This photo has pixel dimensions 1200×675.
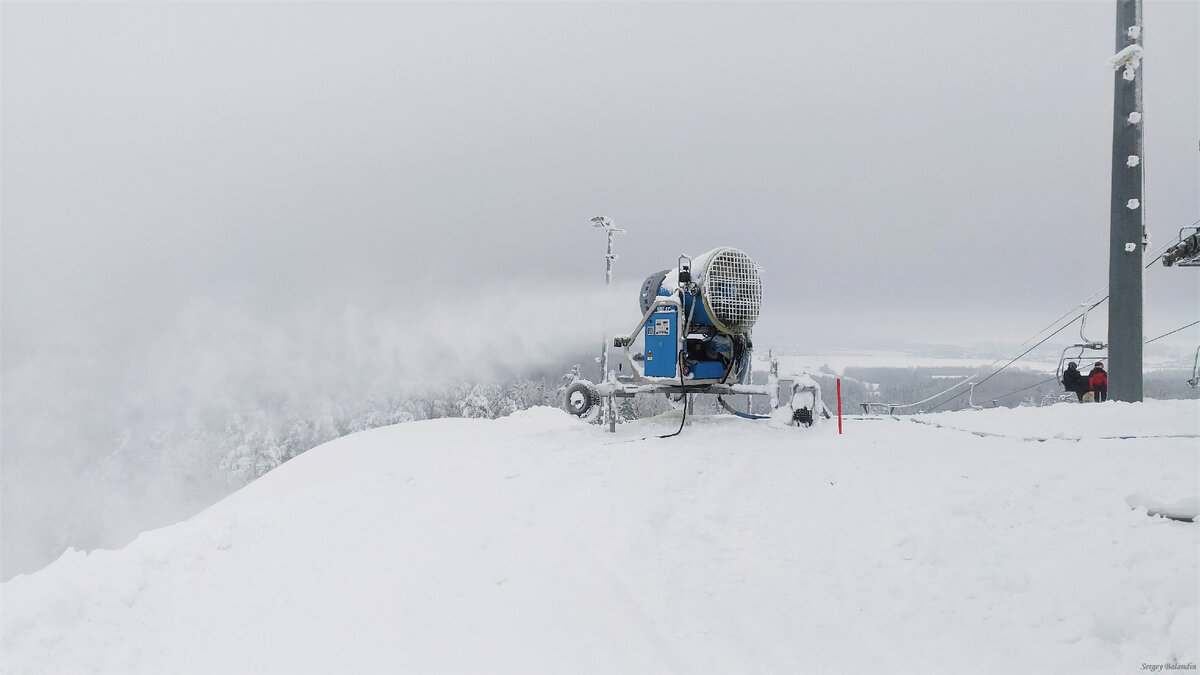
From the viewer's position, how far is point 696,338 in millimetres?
10781

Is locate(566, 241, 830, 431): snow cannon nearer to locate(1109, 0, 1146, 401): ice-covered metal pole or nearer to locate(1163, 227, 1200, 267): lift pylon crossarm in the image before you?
locate(1109, 0, 1146, 401): ice-covered metal pole

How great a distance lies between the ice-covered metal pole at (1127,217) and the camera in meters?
13.1

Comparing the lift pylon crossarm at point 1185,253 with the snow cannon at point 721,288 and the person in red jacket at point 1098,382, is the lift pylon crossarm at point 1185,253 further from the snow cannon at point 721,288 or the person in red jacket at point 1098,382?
the snow cannon at point 721,288

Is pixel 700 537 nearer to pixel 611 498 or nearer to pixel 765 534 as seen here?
pixel 765 534

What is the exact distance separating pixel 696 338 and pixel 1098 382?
36.4 feet

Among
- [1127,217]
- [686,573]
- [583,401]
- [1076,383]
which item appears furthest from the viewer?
[1076,383]

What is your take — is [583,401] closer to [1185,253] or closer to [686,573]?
[686,573]

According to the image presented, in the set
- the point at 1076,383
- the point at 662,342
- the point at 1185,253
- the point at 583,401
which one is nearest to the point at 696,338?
the point at 662,342

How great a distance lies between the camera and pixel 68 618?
5.17 m

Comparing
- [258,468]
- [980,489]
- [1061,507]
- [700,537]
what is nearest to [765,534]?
[700,537]

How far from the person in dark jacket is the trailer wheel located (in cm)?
1179

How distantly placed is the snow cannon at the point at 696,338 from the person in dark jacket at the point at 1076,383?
356 inches

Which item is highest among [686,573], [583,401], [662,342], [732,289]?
[732,289]

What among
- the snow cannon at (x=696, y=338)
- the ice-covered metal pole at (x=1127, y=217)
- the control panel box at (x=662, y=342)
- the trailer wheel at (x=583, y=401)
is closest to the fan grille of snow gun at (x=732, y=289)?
the snow cannon at (x=696, y=338)
